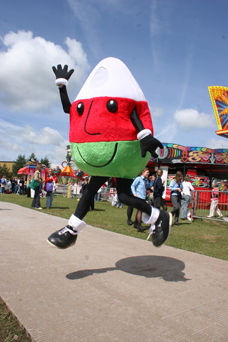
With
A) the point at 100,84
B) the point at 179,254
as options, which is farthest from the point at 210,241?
the point at 100,84

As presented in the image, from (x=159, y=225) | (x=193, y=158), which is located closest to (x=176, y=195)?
(x=159, y=225)

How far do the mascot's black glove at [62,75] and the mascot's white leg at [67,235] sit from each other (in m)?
1.69

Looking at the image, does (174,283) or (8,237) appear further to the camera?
(8,237)

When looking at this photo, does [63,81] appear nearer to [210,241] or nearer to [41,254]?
[41,254]

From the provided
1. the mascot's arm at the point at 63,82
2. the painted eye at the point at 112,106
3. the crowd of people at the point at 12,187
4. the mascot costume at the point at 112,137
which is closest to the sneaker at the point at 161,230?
the mascot costume at the point at 112,137

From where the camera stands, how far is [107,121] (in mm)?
2863

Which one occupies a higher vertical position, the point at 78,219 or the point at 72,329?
the point at 78,219

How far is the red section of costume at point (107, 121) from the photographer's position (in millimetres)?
2857

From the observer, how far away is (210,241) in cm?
586

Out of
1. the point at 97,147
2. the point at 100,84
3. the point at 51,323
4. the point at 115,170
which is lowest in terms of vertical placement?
the point at 51,323

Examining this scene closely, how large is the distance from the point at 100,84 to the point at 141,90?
51 centimetres

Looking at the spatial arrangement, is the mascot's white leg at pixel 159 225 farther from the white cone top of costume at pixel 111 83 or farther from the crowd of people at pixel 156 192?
the crowd of people at pixel 156 192

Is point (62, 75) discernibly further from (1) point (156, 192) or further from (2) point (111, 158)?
(1) point (156, 192)

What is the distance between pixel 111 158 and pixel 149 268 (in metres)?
1.53
